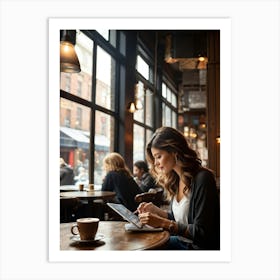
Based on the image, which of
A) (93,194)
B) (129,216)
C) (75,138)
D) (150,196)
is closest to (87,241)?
(129,216)

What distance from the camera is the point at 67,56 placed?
2.09 m

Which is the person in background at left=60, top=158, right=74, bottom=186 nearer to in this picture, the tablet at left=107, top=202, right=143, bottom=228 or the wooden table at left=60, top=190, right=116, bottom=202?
the wooden table at left=60, top=190, right=116, bottom=202

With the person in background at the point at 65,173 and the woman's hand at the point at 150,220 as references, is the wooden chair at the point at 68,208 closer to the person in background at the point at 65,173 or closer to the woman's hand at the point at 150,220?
the person in background at the point at 65,173

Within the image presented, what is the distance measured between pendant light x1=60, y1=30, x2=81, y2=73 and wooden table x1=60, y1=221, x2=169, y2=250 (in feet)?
3.30

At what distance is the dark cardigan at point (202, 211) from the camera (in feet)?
5.63

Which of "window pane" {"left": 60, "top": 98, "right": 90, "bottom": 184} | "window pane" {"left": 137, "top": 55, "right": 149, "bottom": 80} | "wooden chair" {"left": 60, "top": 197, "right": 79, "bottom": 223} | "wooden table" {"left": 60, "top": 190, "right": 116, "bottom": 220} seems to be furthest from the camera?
"window pane" {"left": 137, "top": 55, "right": 149, "bottom": 80}

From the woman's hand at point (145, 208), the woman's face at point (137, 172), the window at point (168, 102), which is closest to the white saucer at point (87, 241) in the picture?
the woman's hand at point (145, 208)

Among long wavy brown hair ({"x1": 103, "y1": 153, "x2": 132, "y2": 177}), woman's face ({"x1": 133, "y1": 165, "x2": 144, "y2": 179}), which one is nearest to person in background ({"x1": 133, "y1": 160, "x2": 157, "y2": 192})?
woman's face ({"x1": 133, "y1": 165, "x2": 144, "y2": 179})

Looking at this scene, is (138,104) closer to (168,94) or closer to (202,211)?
(168,94)

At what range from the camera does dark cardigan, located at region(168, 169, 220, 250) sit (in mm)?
1717
